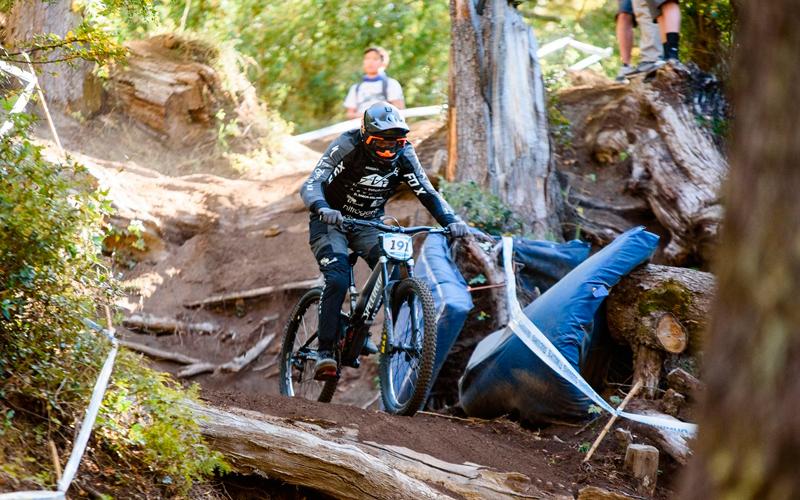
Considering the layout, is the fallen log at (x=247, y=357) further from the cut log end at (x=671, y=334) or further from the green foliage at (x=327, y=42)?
the green foliage at (x=327, y=42)

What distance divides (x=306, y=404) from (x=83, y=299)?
204 centimetres

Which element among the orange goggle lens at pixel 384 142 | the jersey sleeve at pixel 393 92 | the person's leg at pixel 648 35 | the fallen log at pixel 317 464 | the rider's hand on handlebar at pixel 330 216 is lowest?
the fallen log at pixel 317 464

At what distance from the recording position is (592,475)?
5.98 metres

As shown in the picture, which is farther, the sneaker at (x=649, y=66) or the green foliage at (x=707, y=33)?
the green foliage at (x=707, y=33)

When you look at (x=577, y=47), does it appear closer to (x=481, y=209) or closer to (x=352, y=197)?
(x=481, y=209)

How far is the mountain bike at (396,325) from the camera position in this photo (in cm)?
630

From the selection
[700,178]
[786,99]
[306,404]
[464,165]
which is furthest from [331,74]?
[786,99]

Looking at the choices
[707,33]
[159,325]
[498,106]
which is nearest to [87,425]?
[159,325]

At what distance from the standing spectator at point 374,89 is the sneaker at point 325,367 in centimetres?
596

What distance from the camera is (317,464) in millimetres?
4840

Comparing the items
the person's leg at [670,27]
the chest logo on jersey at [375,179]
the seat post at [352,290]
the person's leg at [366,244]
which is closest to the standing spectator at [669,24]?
the person's leg at [670,27]

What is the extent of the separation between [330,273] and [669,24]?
6.12 meters

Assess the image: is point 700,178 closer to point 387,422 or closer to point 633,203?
point 633,203

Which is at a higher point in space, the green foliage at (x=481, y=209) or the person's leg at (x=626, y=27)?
the person's leg at (x=626, y=27)
